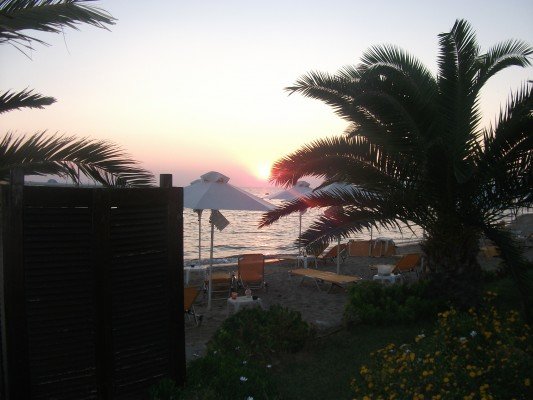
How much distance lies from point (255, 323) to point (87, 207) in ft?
10.3

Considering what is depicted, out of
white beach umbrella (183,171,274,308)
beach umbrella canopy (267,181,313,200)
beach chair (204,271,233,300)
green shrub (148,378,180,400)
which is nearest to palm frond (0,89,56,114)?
green shrub (148,378,180,400)

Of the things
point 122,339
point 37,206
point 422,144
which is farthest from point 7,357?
point 422,144

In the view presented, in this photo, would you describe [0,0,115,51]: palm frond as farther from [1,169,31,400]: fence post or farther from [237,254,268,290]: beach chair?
[237,254,268,290]: beach chair

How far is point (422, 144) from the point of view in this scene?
6.52 meters

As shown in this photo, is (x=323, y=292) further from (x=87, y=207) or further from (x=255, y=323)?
(x=87, y=207)

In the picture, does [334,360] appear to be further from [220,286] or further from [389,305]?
[220,286]

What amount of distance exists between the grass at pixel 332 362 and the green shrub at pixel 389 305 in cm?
16

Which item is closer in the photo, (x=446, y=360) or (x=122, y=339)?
(x=122, y=339)

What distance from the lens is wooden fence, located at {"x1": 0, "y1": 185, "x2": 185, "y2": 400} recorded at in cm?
353

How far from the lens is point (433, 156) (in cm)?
637

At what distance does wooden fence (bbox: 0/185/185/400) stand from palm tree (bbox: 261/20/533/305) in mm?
2940

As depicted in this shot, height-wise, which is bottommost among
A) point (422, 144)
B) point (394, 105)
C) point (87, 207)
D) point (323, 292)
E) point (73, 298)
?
point (323, 292)

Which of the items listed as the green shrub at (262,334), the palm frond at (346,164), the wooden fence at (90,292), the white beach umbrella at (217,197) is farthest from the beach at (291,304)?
the palm frond at (346,164)

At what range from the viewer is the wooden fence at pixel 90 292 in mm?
3529
